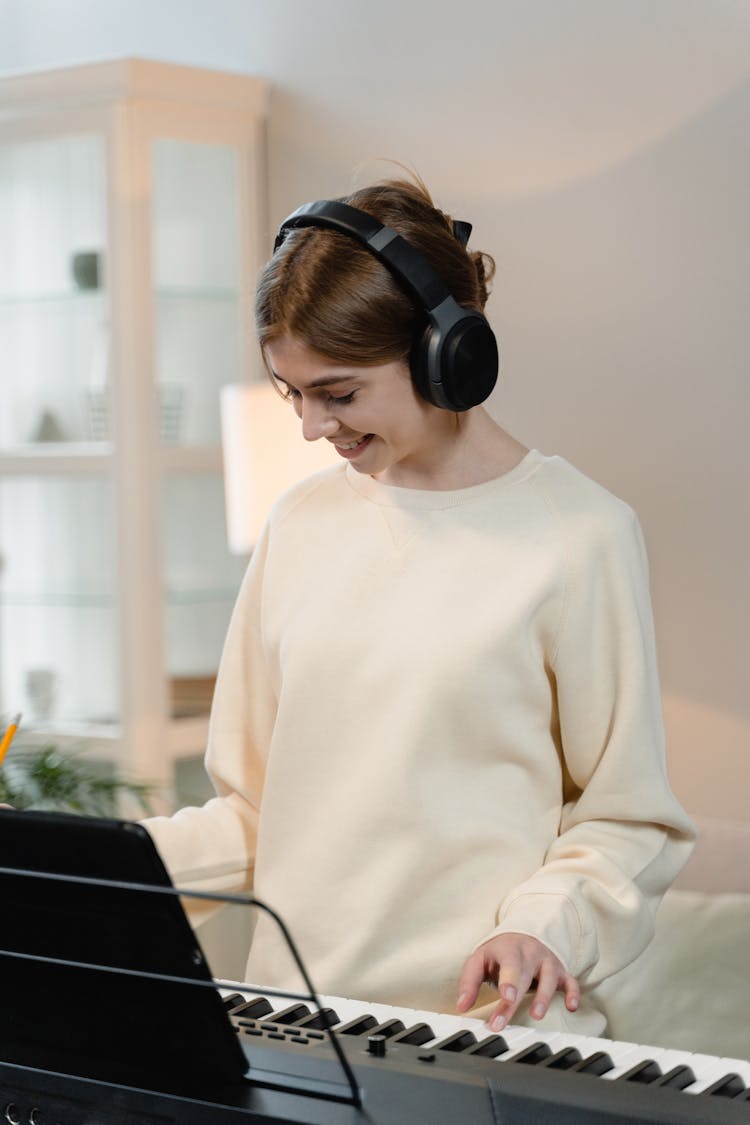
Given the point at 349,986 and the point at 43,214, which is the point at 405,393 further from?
the point at 43,214

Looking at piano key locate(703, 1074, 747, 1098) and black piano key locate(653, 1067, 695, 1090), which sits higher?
piano key locate(703, 1074, 747, 1098)

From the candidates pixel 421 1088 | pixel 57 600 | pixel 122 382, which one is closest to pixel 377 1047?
pixel 421 1088

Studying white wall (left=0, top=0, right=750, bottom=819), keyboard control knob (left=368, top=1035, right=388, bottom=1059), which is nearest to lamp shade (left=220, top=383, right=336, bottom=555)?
white wall (left=0, top=0, right=750, bottom=819)

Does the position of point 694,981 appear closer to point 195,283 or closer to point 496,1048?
point 496,1048

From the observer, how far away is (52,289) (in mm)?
3449

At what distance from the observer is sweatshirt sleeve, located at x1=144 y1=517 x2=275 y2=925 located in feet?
5.10

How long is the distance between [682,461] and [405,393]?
4.80ft

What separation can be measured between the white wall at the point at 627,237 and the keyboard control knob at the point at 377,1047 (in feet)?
5.90

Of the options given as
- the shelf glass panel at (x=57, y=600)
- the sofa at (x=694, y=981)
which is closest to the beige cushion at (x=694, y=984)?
the sofa at (x=694, y=981)

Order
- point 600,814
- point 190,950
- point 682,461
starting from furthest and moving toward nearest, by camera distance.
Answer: point 682,461
point 600,814
point 190,950

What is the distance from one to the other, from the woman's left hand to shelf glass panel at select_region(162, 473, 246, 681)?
2101 mm

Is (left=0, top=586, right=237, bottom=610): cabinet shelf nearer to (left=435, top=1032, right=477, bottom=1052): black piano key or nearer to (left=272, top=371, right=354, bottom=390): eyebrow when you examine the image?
(left=272, top=371, right=354, bottom=390): eyebrow

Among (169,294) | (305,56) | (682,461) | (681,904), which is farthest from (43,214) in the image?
(681,904)

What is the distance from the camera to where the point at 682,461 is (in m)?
2.78
